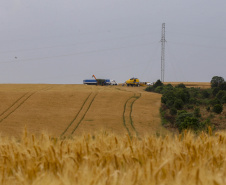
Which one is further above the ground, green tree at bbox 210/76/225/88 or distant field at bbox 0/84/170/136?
green tree at bbox 210/76/225/88

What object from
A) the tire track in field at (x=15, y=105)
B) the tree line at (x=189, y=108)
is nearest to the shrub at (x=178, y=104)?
the tree line at (x=189, y=108)

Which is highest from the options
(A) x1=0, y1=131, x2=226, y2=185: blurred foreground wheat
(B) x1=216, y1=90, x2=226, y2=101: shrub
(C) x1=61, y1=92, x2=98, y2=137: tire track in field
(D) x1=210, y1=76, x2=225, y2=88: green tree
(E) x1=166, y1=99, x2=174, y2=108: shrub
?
(D) x1=210, y1=76, x2=225, y2=88: green tree

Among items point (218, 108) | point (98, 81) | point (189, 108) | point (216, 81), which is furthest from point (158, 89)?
point (98, 81)

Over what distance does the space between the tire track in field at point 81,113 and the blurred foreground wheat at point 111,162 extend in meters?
21.3

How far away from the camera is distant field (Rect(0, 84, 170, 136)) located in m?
30.2

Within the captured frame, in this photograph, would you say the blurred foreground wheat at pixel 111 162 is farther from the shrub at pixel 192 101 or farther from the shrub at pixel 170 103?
the shrub at pixel 192 101

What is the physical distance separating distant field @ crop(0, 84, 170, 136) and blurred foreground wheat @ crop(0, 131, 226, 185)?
20.7 meters

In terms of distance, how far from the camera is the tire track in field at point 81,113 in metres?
29.8

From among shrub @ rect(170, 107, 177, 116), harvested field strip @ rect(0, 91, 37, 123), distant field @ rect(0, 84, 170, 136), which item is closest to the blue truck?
distant field @ rect(0, 84, 170, 136)

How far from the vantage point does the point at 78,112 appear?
37688 mm

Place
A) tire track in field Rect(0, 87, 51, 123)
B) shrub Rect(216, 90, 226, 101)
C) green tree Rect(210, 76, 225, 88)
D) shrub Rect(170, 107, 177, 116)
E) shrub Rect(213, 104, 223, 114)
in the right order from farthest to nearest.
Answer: green tree Rect(210, 76, 225, 88), shrub Rect(216, 90, 226, 101), tire track in field Rect(0, 87, 51, 123), shrub Rect(170, 107, 177, 116), shrub Rect(213, 104, 223, 114)

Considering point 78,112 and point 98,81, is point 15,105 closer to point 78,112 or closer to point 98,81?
point 78,112

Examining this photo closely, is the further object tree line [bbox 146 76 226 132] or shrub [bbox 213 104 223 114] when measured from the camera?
shrub [bbox 213 104 223 114]

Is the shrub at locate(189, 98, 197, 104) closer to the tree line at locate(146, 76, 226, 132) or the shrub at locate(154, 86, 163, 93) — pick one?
the tree line at locate(146, 76, 226, 132)
